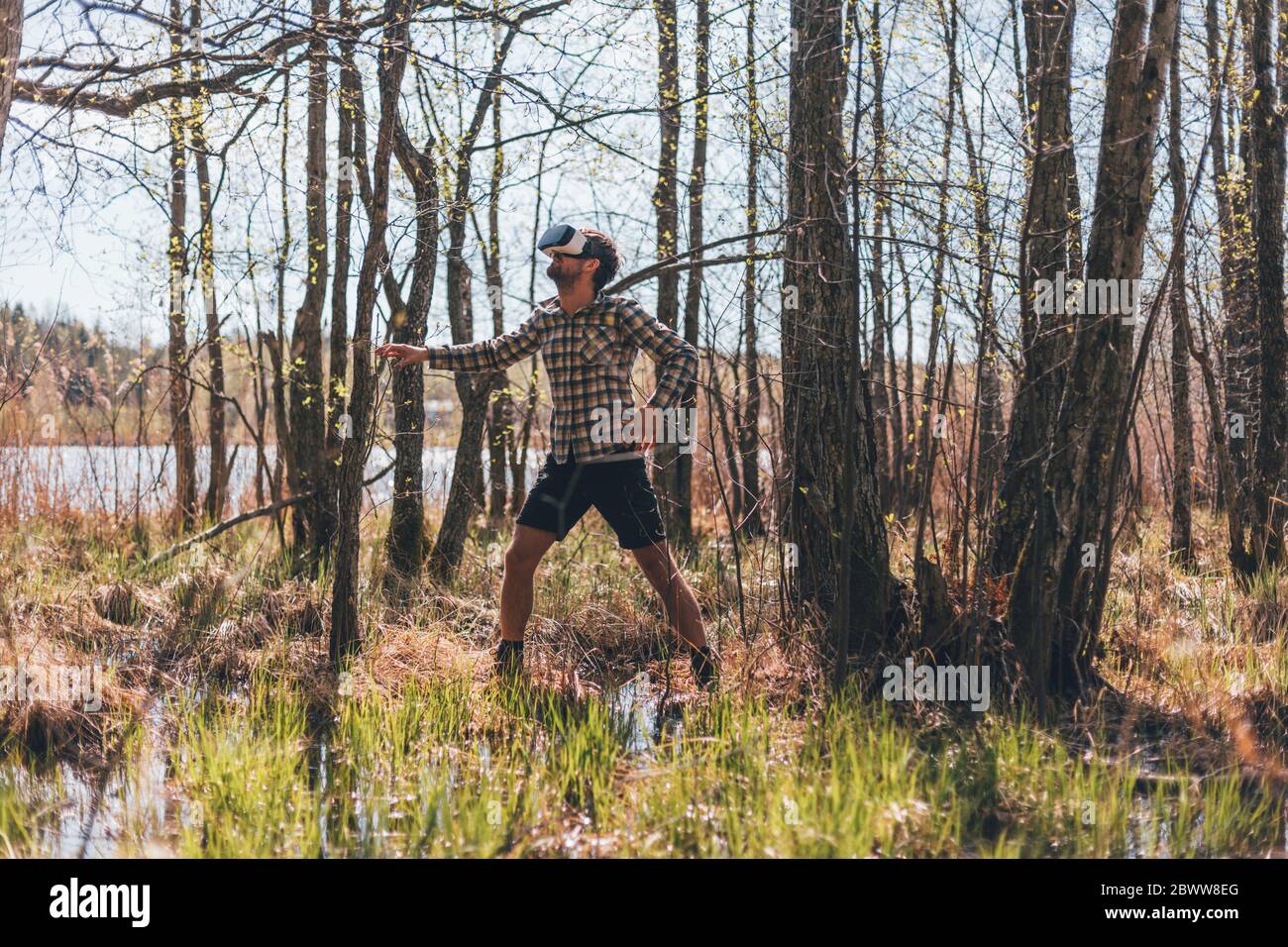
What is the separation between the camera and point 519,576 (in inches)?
179

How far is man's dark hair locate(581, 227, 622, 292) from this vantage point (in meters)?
4.54

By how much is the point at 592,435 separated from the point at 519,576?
709 mm

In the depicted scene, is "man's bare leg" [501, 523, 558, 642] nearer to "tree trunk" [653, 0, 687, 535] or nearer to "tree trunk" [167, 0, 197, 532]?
"tree trunk" [653, 0, 687, 535]

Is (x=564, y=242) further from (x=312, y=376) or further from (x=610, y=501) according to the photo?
(x=312, y=376)

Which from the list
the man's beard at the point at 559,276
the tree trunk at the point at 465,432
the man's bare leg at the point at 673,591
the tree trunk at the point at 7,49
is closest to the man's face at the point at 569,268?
the man's beard at the point at 559,276

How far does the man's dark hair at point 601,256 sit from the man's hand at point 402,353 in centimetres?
84

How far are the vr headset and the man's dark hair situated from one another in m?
0.07

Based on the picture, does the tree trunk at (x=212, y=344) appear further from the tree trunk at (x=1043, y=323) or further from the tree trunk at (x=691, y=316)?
the tree trunk at (x=1043, y=323)

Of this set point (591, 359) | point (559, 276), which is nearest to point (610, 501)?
point (591, 359)

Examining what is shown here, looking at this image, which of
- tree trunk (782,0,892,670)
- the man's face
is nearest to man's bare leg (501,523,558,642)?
the man's face

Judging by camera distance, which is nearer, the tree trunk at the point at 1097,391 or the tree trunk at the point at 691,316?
the tree trunk at the point at 1097,391

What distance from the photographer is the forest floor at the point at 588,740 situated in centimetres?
311

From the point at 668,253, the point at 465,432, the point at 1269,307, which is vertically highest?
the point at 668,253
